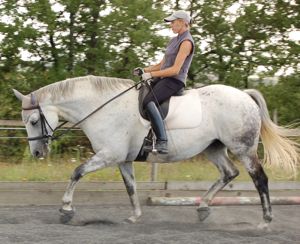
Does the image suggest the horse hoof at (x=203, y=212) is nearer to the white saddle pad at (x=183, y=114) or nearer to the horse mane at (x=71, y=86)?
the white saddle pad at (x=183, y=114)

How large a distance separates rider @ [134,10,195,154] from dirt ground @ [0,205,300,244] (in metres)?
1.02

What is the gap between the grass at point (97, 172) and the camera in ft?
28.6

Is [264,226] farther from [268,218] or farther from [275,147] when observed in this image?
[275,147]

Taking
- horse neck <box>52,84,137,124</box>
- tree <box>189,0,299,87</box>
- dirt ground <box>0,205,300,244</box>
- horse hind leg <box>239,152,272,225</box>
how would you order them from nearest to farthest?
dirt ground <box>0,205,300,244</box> → horse neck <box>52,84,137,124</box> → horse hind leg <box>239,152,272,225</box> → tree <box>189,0,299,87</box>

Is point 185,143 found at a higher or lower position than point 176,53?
lower

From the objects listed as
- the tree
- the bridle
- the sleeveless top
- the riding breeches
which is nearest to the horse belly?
the riding breeches

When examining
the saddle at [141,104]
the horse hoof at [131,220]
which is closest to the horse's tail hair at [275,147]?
the saddle at [141,104]

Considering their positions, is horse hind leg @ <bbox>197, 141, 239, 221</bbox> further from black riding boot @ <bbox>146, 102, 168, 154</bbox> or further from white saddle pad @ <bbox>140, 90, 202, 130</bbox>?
black riding boot @ <bbox>146, 102, 168, 154</bbox>

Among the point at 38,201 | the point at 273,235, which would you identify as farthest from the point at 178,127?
the point at 38,201

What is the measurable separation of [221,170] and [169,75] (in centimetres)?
161

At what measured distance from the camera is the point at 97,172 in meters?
9.34

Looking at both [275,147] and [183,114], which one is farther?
[275,147]

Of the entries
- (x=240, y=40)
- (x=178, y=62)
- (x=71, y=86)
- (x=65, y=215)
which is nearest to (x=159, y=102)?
(x=178, y=62)

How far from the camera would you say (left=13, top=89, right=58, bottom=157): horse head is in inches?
264
